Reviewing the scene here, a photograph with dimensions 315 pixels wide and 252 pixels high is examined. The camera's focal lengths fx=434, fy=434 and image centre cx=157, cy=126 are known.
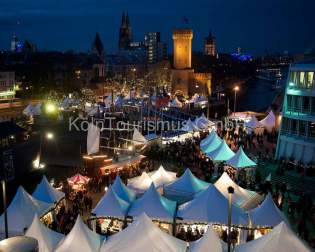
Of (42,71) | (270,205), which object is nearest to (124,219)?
(270,205)

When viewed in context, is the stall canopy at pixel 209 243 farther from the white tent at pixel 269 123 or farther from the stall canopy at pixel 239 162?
the white tent at pixel 269 123

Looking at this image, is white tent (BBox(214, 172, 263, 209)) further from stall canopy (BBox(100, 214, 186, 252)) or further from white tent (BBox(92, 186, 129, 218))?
stall canopy (BBox(100, 214, 186, 252))

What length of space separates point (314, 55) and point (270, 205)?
54.0 ft

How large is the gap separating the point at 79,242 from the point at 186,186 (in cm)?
661

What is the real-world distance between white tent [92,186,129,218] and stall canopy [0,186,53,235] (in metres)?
1.93

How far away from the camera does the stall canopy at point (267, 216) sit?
14250mm

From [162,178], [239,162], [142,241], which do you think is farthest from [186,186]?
[142,241]

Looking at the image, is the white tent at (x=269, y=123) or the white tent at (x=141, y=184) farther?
the white tent at (x=269, y=123)

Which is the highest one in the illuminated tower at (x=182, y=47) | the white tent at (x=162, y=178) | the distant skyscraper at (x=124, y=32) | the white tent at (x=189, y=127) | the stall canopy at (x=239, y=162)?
the distant skyscraper at (x=124, y=32)

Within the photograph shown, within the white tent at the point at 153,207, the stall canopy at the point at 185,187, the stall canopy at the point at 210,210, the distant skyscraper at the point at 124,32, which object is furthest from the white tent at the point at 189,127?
the distant skyscraper at the point at 124,32

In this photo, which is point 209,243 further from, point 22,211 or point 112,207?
point 22,211

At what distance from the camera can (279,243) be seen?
11.2 m

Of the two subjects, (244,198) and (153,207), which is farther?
(244,198)

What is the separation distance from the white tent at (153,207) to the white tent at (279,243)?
3975 mm
